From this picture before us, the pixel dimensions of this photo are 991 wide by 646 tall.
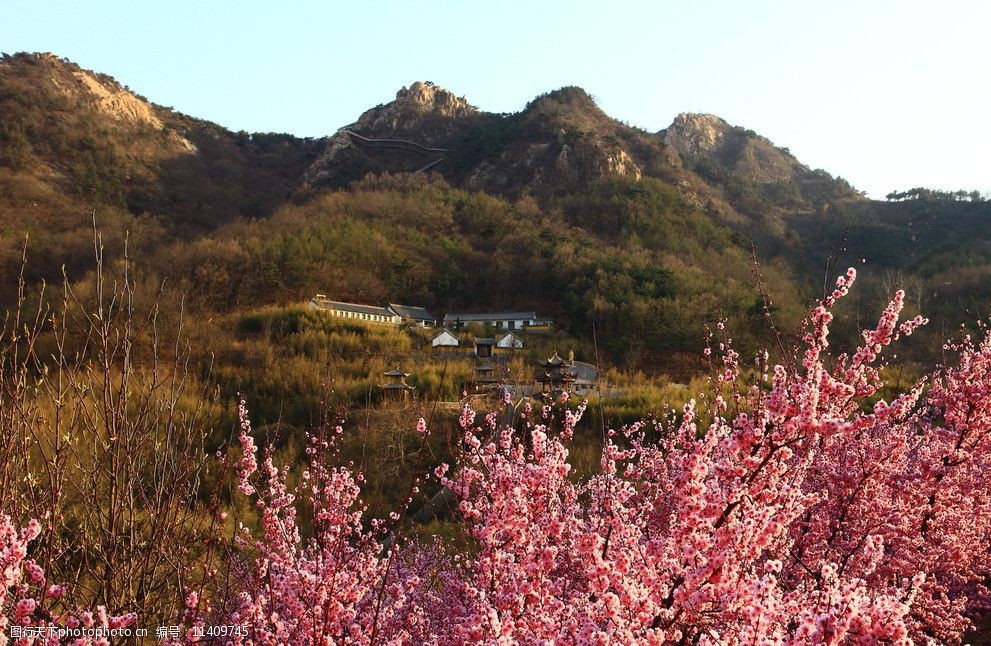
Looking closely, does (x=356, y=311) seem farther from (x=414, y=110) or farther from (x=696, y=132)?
(x=696, y=132)

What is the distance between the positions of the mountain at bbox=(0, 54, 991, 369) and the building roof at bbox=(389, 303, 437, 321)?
3072 mm

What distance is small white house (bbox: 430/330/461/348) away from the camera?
3356 centimetres

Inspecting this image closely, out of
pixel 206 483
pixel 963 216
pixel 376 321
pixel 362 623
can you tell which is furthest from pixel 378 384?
pixel 963 216

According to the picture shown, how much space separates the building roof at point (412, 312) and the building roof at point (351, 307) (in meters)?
0.55

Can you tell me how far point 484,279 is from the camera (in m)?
46.7

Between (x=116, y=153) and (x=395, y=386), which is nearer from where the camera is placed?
(x=395, y=386)

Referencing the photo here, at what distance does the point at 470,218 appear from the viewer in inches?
2224

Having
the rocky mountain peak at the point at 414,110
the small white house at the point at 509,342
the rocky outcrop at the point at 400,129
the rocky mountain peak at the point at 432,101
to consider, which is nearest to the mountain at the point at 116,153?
the rocky outcrop at the point at 400,129

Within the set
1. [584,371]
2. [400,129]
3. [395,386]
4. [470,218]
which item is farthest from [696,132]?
[395,386]

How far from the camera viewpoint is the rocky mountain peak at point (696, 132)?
378 ft

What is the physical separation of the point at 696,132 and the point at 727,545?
12468 centimetres

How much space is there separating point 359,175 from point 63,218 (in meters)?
37.4

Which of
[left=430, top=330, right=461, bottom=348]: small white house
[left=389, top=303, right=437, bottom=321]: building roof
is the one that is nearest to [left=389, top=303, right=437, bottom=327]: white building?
[left=389, top=303, right=437, bottom=321]: building roof

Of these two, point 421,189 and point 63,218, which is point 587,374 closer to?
point 421,189
